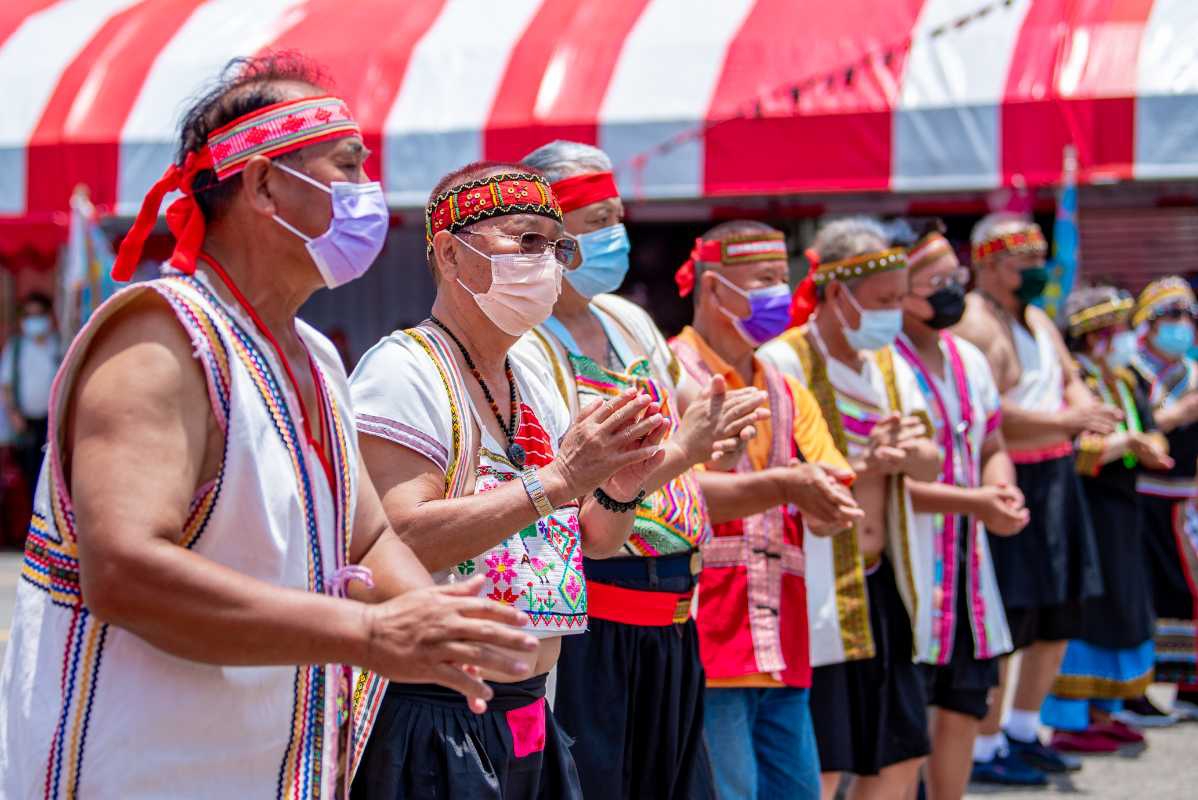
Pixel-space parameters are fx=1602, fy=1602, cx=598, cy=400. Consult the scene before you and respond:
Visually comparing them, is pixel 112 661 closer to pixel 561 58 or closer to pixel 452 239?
pixel 452 239

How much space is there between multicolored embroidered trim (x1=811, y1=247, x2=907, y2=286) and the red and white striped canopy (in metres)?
4.42

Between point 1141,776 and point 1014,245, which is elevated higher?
point 1014,245

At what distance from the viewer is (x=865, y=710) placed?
16.1 ft

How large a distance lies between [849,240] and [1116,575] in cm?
314

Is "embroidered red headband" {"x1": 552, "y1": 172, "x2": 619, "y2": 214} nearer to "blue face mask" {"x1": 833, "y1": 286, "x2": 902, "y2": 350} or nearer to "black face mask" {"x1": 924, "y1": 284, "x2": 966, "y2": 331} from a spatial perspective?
"blue face mask" {"x1": 833, "y1": 286, "x2": 902, "y2": 350}

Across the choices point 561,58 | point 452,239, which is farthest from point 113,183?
point 452,239

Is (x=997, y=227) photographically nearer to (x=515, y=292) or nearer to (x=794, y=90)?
(x=794, y=90)

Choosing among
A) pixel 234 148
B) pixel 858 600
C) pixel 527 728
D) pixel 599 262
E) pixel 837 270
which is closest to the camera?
pixel 234 148

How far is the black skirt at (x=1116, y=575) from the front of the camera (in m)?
A: 7.50

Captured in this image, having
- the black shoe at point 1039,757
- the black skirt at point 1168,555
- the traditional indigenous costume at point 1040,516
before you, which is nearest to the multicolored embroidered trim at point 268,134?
the traditional indigenous costume at point 1040,516

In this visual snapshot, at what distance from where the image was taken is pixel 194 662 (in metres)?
2.04

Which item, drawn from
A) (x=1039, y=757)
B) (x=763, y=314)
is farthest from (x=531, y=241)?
(x=1039, y=757)

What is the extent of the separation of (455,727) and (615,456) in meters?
0.58

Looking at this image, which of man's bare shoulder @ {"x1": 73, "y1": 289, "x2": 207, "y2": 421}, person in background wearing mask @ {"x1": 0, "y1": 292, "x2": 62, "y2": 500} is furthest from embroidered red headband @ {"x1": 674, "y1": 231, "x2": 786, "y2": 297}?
person in background wearing mask @ {"x1": 0, "y1": 292, "x2": 62, "y2": 500}
